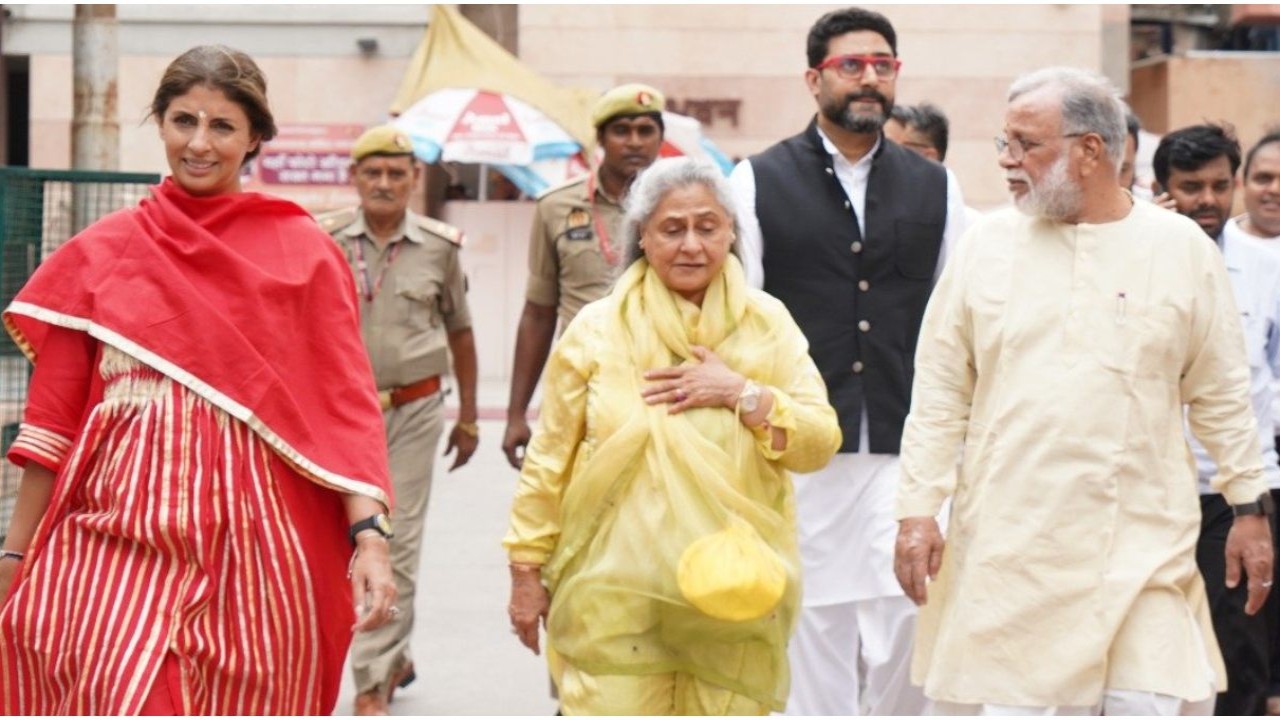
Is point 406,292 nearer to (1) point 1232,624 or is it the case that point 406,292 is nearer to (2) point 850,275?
(2) point 850,275

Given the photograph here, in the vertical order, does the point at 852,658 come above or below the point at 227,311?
below

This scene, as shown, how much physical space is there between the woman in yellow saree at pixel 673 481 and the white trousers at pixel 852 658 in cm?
133

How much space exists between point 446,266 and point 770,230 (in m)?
2.35

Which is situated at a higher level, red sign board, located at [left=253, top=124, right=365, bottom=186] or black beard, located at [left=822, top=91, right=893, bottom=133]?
red sign board, located at [left=253, top=124, right=365, bottom=186]

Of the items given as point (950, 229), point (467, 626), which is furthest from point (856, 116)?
point (467, 626)

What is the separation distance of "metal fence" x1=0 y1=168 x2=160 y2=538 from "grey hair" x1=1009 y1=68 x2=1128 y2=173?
11.1 feet

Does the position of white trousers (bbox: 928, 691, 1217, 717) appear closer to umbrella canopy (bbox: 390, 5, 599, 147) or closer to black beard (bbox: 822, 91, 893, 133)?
black beard (bbox: 822, 91, 893, 133)

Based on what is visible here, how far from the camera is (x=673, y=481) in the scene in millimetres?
5309

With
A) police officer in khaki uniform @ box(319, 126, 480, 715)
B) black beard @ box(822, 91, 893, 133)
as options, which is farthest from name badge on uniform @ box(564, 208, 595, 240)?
black beard @ box(822, 91, 893, 133)

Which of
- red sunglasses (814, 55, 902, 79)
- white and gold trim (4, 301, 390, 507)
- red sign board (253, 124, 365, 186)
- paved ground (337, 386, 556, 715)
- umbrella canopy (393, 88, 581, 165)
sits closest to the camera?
white and gold trim (4, 301, 390, 507)

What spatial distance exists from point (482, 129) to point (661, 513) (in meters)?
18.8

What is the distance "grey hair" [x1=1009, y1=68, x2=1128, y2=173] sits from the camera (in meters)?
5.41

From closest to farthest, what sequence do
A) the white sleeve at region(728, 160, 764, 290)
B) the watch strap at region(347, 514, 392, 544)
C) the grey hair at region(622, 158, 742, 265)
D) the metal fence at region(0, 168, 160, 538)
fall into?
the watch strap at region(347, 514, 392, 544) < the grey hair at region(622, 158, 742, 265) < the white sleeve at region(728, 160, 764, 290) < the metal fence at region(0, 168, 160, 538)

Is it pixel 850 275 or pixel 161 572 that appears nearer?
pixel 161 572
